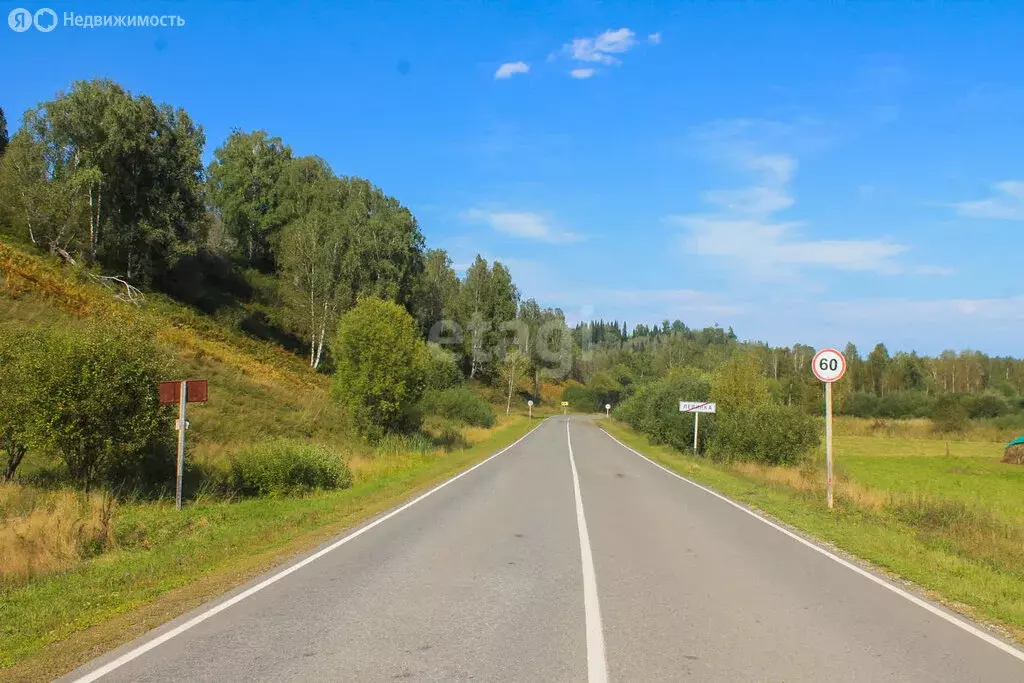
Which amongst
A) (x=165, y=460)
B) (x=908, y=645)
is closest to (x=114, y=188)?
(x=165, y=460)

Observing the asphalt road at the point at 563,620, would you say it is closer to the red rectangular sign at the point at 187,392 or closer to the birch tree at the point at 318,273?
the red rectangular sign at the point at 187,392

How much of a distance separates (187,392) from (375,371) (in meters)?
18.0

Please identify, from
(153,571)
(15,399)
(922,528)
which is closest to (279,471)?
(15,399)

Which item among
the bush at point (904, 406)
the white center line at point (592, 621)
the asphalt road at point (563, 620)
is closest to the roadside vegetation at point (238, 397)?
the asphalt road at point (563, 620)

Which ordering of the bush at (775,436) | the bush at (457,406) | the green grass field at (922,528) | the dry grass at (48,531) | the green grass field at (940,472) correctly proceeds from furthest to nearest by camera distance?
the bush at (457,406)
the bush at (775,436)
the green grass field at (940,472)
the dry grass at (48,531)
the green grass field at (922,528)

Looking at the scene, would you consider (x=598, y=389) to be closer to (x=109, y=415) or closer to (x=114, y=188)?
(x=114, y=188)

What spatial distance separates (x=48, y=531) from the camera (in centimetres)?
1123

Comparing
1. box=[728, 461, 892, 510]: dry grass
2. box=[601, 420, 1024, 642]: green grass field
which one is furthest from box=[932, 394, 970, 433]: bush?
box=[728, 461, 892, 510]: dry grass

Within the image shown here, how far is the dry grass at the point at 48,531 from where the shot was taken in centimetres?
1002

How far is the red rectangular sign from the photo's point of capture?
15641 mm

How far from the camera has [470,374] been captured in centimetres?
9344

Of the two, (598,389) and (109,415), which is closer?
(109,415)

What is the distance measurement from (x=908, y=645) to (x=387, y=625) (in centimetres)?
445

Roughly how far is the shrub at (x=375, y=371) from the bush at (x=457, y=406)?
1918 cm
